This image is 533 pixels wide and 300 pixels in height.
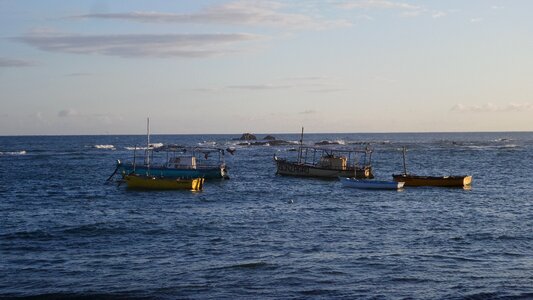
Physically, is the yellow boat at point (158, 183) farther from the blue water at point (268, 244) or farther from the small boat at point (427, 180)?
the small boat at point (427, 180)

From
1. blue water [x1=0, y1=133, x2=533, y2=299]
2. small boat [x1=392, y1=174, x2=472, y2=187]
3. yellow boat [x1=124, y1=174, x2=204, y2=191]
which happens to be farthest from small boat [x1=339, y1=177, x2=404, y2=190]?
yellow boat [x1=124, y1=174, x2=204, y2=191]

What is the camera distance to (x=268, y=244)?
31812 millimetres

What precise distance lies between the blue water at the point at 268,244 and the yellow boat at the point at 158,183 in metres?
1.22

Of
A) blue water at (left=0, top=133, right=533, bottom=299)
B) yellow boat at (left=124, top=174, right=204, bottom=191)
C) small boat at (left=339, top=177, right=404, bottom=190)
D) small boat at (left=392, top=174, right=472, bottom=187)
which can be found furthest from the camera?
small boat at (left=392, top=174, right=472, bottom=187)

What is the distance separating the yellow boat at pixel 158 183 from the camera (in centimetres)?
5819

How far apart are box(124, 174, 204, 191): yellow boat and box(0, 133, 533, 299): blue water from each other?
122cm

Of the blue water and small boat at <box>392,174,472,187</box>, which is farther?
small boat at <box>392,174,472,187</box>

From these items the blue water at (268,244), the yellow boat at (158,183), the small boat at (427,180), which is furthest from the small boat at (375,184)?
the yellow boat at (158,183)

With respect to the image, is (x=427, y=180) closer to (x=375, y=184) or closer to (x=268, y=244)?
(x=375, y=184)

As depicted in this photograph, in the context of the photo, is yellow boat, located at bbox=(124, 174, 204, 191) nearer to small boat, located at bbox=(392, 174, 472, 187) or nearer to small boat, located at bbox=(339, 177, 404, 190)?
small boat, located at bbox=(339, 177, 404, 190)

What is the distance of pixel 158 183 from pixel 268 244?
91.7 ft

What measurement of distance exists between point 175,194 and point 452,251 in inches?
1192

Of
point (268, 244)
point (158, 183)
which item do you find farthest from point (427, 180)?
point (268, 244)

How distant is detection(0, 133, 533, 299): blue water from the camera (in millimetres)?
23781
